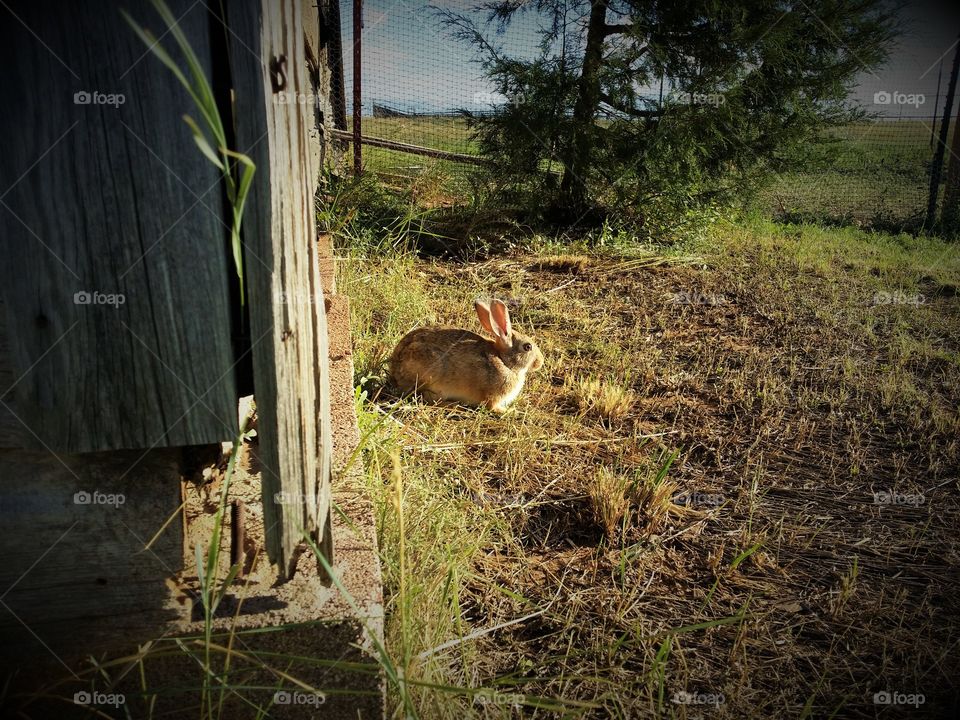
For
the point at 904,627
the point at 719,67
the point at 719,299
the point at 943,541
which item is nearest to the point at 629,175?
the point at 719,67

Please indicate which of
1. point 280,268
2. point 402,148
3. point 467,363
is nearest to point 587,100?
point 402,148

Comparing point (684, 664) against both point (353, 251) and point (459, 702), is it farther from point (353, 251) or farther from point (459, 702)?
point (353, 251)

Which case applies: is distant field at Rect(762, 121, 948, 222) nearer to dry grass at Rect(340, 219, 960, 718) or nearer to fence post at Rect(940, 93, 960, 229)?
fence post at Rect(940, 93, 960, 229)

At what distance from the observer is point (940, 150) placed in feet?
33.9

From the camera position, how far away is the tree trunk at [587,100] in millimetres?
7016

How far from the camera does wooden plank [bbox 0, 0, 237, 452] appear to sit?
1135 mm

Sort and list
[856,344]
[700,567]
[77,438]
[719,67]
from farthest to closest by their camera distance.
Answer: [719,67], [856,344], [700,567], [77,438]

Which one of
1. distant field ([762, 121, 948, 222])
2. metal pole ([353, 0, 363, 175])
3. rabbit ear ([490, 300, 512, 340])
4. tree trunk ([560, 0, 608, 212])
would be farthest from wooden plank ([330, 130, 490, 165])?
rabbit ear ([490, 300, 512, 340])

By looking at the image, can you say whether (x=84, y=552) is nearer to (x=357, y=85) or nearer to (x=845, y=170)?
(x=357, y=85)

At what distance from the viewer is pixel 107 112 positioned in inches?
45.8

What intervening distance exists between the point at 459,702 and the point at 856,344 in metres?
4.52

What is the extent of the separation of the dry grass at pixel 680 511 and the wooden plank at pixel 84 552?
643mm

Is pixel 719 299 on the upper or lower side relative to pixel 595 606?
upper

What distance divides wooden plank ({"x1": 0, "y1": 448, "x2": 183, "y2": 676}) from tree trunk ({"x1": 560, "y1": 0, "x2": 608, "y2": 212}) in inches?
251
